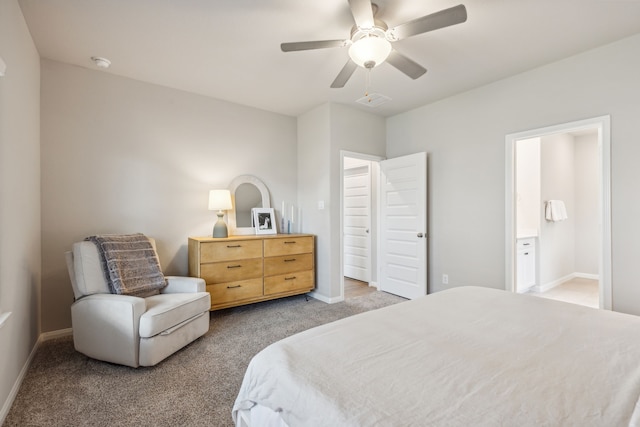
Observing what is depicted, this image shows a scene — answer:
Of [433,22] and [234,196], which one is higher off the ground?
[433,22]

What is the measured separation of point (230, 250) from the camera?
131 inches

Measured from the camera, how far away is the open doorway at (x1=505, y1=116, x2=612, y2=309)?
2592 mm

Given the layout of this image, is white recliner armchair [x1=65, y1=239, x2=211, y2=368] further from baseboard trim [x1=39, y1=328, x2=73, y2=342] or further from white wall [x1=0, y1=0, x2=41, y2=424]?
baseboard trim [x1=39, y1=328, x2=73, y2=342]

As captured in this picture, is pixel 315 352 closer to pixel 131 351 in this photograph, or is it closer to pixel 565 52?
pixel 131 351

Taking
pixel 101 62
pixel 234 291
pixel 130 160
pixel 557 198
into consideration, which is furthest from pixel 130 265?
pixel 557 198

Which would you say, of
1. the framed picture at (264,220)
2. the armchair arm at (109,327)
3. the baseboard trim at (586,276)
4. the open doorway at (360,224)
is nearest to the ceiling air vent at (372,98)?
the open doorway at (360,224)

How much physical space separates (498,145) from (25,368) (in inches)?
180

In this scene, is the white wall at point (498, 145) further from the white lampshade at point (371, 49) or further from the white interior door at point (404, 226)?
the white lampshade at point (371, 49)

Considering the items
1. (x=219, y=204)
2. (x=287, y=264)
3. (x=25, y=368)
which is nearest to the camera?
(x=25, y=368)

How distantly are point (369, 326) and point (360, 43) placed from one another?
1.75m

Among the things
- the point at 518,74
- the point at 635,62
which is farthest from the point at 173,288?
the point at 635,62

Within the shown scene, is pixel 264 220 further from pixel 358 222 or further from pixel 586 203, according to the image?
pixel 586 203

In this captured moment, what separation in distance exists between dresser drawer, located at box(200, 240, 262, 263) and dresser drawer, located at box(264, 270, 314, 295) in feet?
1.21

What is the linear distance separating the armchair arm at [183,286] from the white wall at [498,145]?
2825mm
